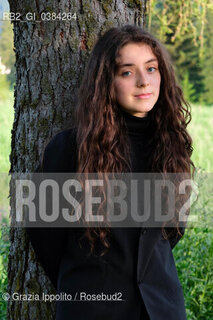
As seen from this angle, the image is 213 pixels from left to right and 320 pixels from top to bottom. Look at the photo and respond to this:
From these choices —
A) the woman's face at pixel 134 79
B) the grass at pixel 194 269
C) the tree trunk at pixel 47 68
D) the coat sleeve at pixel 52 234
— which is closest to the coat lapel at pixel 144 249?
the coat sleeve at pixel 52 234

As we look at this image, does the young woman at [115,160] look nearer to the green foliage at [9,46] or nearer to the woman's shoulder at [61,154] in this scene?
the woman's shoulder at [61,154]

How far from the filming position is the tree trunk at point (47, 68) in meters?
2.12

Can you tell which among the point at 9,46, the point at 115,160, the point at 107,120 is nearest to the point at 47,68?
the point at 107,120

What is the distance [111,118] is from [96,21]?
0.56m

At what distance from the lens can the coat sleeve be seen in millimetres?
1812

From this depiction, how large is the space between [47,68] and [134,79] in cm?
52

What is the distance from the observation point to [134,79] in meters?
1.79

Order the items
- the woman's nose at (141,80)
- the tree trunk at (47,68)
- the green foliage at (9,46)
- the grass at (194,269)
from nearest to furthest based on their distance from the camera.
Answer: the woman's nose at (141,80)
the tree trunk at (47,68)
the green foliage at (9,46)
the grass at (194,269)

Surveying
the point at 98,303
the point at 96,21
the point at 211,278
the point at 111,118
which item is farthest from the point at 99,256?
the point at 211,278

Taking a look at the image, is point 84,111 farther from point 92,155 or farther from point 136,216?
point 136,216

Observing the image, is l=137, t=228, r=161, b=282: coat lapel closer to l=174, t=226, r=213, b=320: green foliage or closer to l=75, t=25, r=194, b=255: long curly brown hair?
l=75, t=25, r=194, b=255: long curly brown hair

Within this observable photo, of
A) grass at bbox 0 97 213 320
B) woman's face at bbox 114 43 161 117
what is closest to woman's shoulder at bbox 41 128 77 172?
woman's face at bbox 114 43 161 117

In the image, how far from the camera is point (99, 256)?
1816mm

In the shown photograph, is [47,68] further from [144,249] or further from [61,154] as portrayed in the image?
[144,249]
